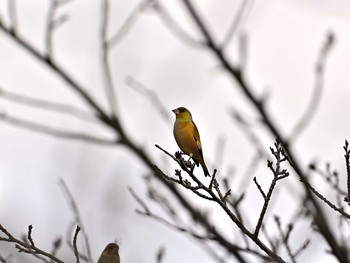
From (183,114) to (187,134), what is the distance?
13 centimetres

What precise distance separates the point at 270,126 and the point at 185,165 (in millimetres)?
1009

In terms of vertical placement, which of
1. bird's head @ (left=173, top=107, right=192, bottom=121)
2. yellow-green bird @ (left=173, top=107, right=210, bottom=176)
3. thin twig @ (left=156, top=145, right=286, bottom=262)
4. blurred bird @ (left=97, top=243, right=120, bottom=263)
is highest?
bird's head @ (left=173, top=107, right=192, bottom=121)

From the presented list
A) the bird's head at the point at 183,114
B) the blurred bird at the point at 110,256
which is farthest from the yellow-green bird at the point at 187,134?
the blurred bird at the point at 110,256

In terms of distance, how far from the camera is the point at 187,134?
137 inches

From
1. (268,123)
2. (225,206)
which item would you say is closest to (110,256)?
(225,206)

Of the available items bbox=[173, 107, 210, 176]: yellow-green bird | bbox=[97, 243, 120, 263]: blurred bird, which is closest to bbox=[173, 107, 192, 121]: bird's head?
bbox=[173, 107, 210, 176]: yellow-green bird

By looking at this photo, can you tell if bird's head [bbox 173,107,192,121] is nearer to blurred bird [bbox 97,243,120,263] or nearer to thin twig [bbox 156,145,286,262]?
thin twig [bbox 156,145,286,262]

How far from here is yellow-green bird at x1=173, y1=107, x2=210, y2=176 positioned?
11.4ft

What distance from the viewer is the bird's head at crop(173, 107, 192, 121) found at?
353 cm

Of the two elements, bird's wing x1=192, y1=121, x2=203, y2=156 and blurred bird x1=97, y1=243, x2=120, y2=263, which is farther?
bird's wing x1=192, y1=121, x2=203, y2=156

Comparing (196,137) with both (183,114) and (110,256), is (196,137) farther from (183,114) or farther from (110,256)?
(110,256)

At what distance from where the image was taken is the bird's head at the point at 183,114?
3.53 metres

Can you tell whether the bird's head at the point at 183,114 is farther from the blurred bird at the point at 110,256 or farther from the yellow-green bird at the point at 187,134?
the blurred bird at the point at 110,256

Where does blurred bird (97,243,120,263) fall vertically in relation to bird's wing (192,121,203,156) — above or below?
below
